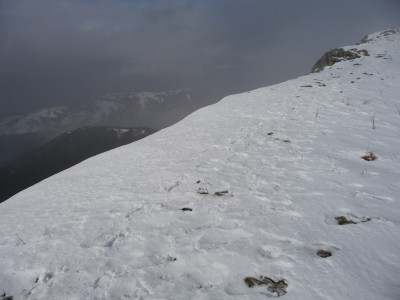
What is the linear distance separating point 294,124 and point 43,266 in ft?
34.2

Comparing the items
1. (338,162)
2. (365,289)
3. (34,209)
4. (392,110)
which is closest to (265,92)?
(392,110)

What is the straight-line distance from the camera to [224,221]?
6.51 meters

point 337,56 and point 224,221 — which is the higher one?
point 337,56

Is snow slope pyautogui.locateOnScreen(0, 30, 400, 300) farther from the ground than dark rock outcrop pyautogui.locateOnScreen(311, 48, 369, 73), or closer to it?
closer to it

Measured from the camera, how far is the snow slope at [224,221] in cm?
482

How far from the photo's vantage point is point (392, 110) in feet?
44.8

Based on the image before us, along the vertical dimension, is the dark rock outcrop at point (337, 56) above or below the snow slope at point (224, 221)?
above

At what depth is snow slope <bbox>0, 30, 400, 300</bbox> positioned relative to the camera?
4.82 m

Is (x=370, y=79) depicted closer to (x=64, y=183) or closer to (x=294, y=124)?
(x=294, y=124)

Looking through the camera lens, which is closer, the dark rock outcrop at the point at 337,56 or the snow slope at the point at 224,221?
the snow slope at the point at 224,221

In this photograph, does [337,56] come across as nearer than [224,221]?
No

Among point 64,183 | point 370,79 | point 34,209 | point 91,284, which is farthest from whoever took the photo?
point 370,79

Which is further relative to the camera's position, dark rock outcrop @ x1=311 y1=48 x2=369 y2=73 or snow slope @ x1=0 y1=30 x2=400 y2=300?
dark rock outcrop @ x1=311 y1=48 x2=369 y2=73

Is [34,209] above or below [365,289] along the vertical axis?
above
